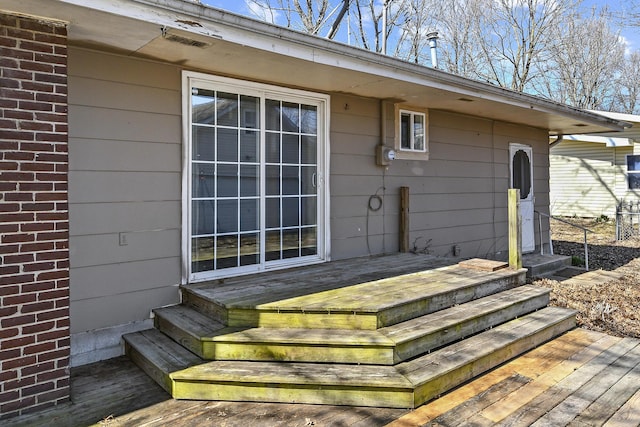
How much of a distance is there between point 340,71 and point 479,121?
347 centimetres

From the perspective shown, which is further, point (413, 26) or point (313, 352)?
point (413, 26)

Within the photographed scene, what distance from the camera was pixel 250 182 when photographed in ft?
13.8

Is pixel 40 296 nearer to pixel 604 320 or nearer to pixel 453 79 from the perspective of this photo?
pixel 453 79

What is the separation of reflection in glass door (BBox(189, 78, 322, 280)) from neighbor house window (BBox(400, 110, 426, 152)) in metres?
1.39

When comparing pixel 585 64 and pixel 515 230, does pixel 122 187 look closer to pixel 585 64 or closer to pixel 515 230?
pixel 515 230

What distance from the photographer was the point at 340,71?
3.92 meters

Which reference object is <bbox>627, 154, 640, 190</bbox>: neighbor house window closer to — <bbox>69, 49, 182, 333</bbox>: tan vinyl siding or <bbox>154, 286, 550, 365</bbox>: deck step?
<bbox>154, 286, 550, 365</bbox>: deck step

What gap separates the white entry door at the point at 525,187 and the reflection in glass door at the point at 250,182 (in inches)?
169

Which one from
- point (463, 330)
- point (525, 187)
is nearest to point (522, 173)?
point (525, 187)

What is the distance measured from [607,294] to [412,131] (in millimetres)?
3041

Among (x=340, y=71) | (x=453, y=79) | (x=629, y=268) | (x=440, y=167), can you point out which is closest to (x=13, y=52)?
(x=340, y=71)

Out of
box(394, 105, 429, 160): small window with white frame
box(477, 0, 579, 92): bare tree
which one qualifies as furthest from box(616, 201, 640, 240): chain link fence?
box(477, 0, 579, 92): bare tree

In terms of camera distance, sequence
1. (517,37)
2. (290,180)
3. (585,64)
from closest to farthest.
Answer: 1. (290,180)
2. (517,37)
3. (585,64)

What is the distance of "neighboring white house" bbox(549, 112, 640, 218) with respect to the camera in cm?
1299
